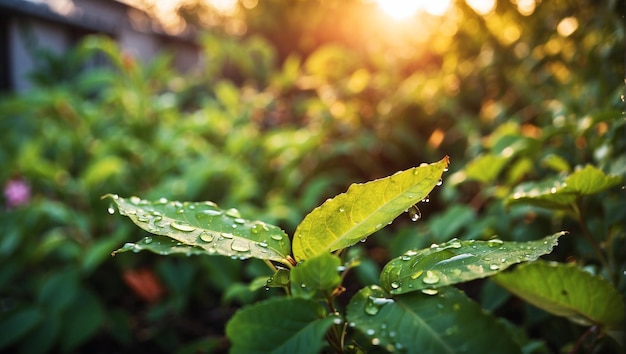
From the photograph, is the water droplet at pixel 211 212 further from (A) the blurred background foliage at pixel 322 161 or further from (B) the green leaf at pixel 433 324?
(A) the blurred background foliage at pixel 322 161

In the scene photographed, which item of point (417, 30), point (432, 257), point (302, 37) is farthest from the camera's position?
point (302, 37)

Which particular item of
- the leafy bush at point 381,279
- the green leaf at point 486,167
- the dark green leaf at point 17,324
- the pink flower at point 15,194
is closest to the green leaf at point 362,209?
the leafy bush at point 381,279

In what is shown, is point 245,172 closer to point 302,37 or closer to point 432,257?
point 432,257

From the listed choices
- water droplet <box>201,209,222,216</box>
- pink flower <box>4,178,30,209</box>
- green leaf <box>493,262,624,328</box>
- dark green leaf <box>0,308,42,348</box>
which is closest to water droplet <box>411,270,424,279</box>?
green leaf <box>493,262,624,328</box>

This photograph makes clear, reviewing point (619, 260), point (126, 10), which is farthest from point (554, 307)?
point (126, 10)

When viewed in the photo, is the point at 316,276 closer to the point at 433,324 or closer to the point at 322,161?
the point at 433,324

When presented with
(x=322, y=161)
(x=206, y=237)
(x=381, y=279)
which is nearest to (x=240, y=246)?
(x=206, y=237)
